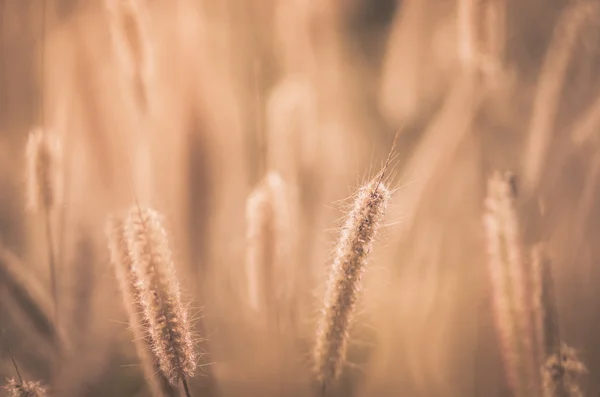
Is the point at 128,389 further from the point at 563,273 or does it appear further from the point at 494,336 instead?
the point at 563,273

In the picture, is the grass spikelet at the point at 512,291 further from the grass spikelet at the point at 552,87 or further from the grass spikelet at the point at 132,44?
the grass spikelet at the point at 132,44

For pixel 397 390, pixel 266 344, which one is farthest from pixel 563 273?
pixel 266 344

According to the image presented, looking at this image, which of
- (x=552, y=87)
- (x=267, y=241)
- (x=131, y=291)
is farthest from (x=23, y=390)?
(x=552, y=87)

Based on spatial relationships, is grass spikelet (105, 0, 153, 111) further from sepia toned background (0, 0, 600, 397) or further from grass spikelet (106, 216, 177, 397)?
grass spikelet (106, 216, 177, 397)

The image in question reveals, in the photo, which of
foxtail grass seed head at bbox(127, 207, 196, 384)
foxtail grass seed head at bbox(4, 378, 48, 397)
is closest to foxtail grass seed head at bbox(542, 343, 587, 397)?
foxtail grass seed head at bbox(127, 207, 196, 384)

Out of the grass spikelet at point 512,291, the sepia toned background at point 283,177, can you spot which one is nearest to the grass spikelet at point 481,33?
the sepia toned background at point 283,177
